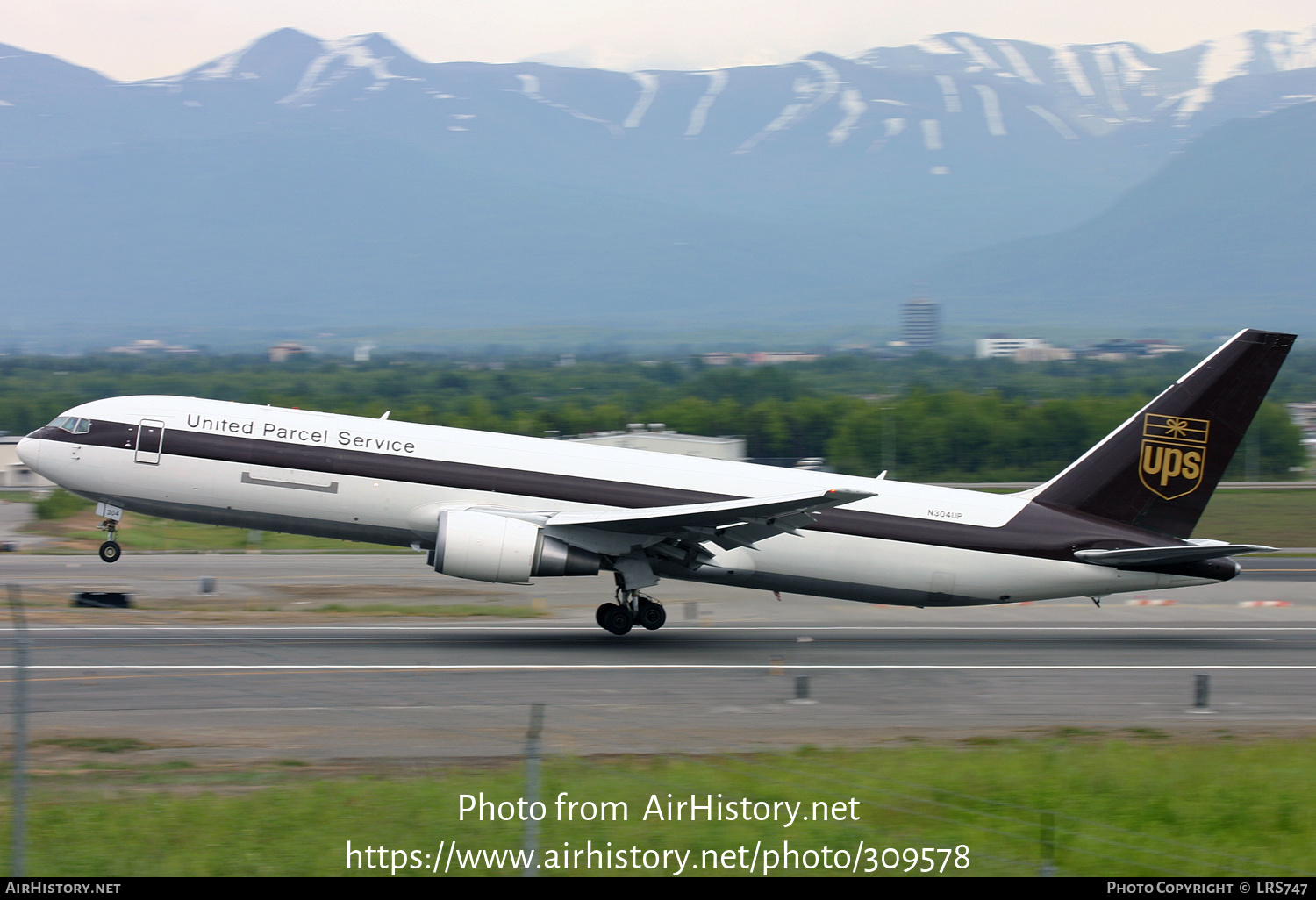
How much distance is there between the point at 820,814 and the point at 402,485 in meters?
13.9

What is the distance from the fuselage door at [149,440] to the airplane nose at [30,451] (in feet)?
7.79

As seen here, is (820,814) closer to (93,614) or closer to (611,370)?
(93,614)

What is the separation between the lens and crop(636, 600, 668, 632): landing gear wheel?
25.5m

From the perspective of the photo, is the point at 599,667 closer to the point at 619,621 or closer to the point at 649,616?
the point at 619,621

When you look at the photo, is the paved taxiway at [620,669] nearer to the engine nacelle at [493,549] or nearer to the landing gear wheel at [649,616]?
the landing gear wheel at [649,616]

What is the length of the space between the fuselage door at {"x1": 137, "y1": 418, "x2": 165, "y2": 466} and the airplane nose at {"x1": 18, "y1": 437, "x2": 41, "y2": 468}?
2376mm

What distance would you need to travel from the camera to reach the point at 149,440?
2489 cm

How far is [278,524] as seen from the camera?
24.8 metres

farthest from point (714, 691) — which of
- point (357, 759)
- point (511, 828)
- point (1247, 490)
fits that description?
point (1247, 490)

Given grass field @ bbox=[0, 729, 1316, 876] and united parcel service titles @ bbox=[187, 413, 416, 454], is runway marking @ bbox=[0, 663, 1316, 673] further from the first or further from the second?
grass field @ bbox=[0, 729, 1316, 876]

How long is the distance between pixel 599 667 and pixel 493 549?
9.73 ft

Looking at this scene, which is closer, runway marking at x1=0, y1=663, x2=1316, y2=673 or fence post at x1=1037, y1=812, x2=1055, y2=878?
fence post at x1=1037, y1=812, x2=1055, y2=878

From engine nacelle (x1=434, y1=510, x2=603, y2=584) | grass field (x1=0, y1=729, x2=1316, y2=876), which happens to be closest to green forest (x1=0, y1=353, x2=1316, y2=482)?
engine nacelle (x1=434, y1=510, x2=603, y2=584)

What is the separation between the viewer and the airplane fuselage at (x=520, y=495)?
24.5m
